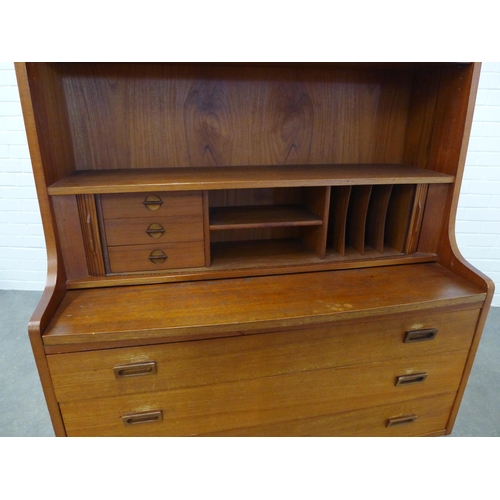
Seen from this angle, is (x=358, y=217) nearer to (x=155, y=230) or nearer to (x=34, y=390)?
(x=155, y=230)

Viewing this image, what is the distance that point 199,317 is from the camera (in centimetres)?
102

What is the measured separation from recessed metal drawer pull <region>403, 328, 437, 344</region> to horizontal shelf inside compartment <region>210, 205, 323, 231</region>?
0.47 metres

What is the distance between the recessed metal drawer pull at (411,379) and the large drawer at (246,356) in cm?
4

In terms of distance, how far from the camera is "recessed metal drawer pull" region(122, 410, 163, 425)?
1.07 meters

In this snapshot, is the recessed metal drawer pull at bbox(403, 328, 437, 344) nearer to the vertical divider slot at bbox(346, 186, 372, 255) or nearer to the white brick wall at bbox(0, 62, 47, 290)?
the vertical divider slot at bbox(346, 186, 372, 255)

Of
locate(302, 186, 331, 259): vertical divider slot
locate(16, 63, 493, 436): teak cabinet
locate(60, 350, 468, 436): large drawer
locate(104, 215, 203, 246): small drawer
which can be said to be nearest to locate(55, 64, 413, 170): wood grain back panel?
locate(16, 63, 493, 436): teak cabinet

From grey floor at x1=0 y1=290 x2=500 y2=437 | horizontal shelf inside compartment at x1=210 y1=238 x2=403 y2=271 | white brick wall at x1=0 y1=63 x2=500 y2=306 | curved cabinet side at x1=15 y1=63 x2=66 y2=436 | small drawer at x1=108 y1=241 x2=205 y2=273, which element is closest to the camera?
curved cabinet side at x1=15 y1=63 x2=66 y2=436

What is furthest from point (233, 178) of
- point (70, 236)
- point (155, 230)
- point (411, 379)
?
point (411, 379)

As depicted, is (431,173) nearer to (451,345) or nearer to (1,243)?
(451,345)

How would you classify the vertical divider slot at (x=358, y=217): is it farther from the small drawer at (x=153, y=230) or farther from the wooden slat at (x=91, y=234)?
the wooden slat at (x=91, y=234)

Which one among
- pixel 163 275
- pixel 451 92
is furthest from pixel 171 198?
pixel 451 92

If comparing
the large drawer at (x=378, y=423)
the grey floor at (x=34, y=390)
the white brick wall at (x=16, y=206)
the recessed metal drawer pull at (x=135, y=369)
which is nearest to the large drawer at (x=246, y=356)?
the recessed metal drawer pull at (x=135, y=369)

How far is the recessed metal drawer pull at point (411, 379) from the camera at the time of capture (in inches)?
48.0

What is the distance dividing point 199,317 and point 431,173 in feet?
3.17
